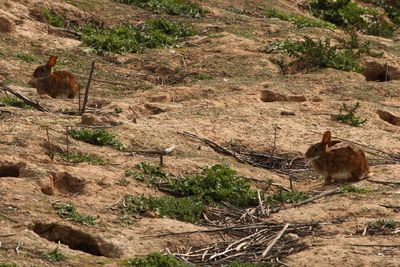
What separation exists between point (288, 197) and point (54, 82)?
4673mm

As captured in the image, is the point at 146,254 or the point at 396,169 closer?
the point at 146,254

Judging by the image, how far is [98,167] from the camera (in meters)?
11.5

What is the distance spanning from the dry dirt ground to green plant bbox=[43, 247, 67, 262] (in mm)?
70

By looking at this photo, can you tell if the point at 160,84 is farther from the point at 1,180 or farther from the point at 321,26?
the point at 1,180

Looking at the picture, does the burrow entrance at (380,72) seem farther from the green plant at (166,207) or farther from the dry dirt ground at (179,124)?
the green plant at (166,207)

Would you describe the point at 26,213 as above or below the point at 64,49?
above

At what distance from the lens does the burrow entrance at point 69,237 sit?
9.73 metres

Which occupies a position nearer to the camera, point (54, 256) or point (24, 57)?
point (54, 256)

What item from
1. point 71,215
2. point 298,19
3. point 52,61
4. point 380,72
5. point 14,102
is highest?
point 71,215

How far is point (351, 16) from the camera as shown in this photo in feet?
73.6

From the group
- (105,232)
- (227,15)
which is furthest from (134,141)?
(227,15)

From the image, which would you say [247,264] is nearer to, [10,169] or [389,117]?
[10,169]

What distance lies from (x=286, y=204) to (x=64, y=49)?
6.95 m

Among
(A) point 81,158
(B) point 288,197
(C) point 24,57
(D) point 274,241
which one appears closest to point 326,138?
(B) point 288,197
